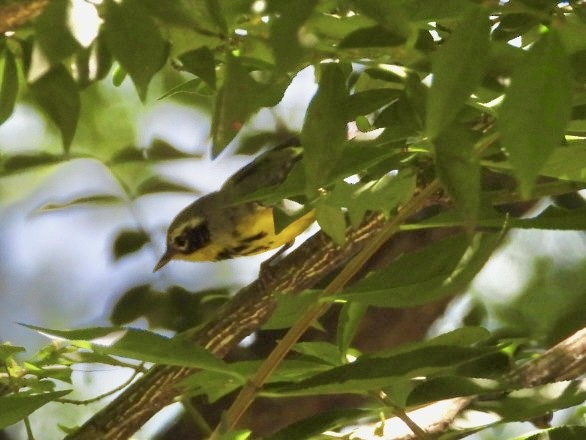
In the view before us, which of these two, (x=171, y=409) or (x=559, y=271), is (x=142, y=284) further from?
(x=559, y=271)

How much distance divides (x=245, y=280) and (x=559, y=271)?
448mm

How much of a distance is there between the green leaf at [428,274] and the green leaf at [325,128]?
76mm

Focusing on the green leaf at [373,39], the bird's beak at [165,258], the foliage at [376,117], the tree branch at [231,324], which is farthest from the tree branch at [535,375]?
the bird's beak at [165,258]

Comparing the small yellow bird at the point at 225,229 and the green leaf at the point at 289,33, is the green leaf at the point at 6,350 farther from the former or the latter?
the small yellow bird at the point at 225,229

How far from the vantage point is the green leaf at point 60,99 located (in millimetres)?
360

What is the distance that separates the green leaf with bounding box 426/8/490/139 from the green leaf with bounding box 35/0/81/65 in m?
0.12

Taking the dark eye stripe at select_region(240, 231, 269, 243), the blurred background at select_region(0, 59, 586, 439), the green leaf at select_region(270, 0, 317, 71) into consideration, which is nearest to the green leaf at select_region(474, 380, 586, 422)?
the green leaf at select_region(270, 0, 317, 71)

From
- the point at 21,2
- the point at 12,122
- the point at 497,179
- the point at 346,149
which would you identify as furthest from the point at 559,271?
the point at 21,2

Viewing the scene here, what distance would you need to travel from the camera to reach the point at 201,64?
1.20ft

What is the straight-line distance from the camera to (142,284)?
3.51 feet

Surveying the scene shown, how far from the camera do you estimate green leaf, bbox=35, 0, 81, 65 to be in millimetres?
304

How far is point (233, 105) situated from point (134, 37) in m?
0.04

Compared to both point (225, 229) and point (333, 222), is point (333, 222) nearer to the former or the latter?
point (333, 222)

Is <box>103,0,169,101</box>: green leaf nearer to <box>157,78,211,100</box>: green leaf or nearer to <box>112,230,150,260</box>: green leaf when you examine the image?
<box>157,78,211,100</box>: green leaf
